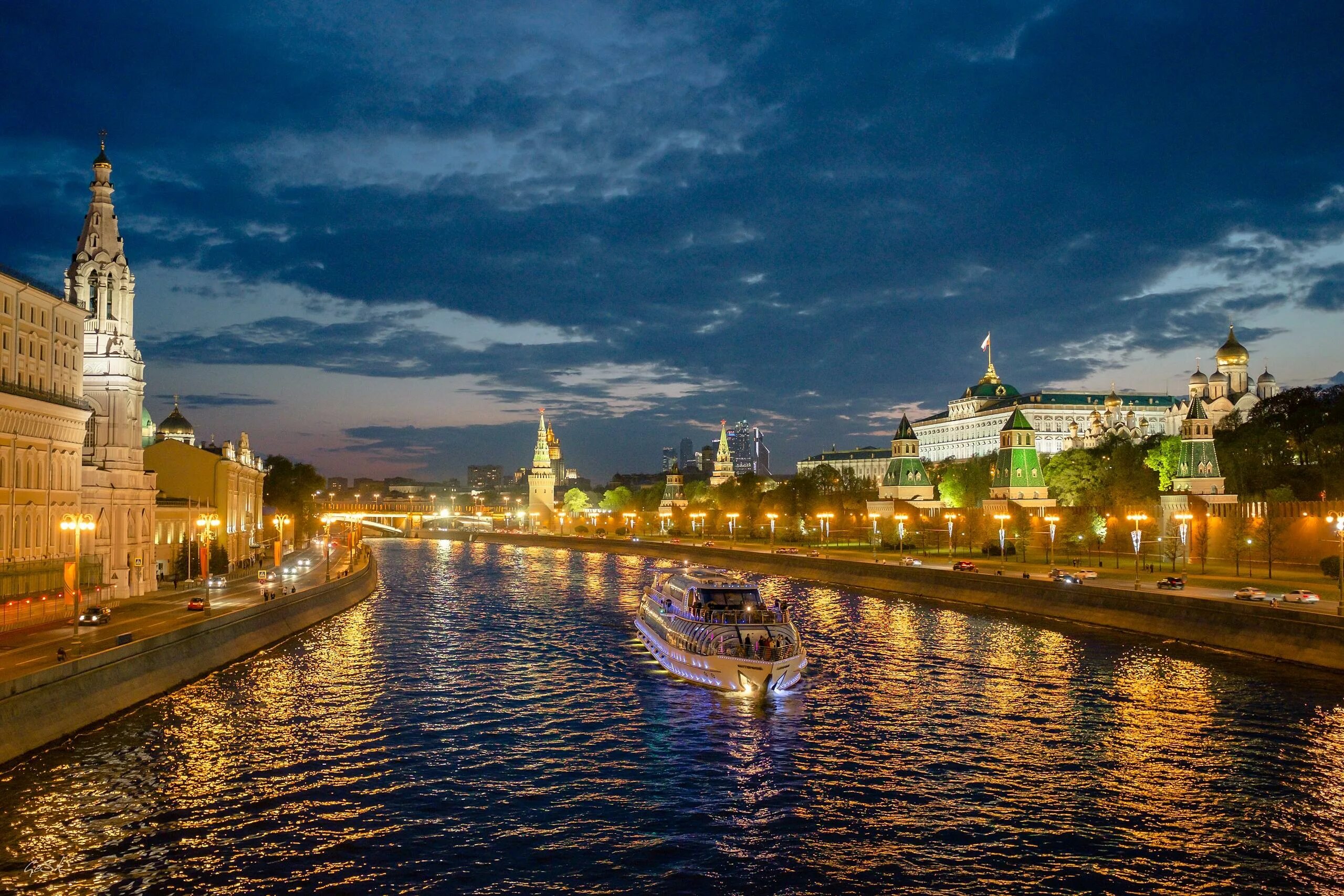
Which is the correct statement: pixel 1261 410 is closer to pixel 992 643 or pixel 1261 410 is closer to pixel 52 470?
pixel 992 643

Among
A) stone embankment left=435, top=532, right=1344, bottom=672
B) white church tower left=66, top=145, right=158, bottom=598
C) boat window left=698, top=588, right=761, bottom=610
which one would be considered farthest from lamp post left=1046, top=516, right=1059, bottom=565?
white church tower left=66, top=145, right=158, bottom=598

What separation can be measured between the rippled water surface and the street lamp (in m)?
38.5

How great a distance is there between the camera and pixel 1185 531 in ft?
298

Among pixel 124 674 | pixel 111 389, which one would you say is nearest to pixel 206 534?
pixel 111 389

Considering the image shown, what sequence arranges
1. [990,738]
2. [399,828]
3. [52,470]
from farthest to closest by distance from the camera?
1. [52,470]
2. [990,738]
3. [399,828]

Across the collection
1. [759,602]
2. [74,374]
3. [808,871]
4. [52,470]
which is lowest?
[808,871]

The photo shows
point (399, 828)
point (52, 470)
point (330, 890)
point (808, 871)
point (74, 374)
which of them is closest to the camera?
point (330, 890)

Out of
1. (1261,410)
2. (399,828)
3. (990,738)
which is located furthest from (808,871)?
(1261,410)

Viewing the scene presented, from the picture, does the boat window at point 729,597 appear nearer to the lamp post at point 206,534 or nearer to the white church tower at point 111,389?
the lamp post at point 206,534

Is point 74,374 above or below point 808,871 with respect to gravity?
above

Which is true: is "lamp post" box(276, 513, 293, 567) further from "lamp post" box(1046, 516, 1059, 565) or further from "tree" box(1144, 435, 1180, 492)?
"tree" box(1144, 435, 1180, 492)

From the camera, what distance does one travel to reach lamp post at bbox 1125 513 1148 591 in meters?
78.6

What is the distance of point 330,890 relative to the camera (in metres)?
24.1

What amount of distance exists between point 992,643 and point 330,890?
4572cm
